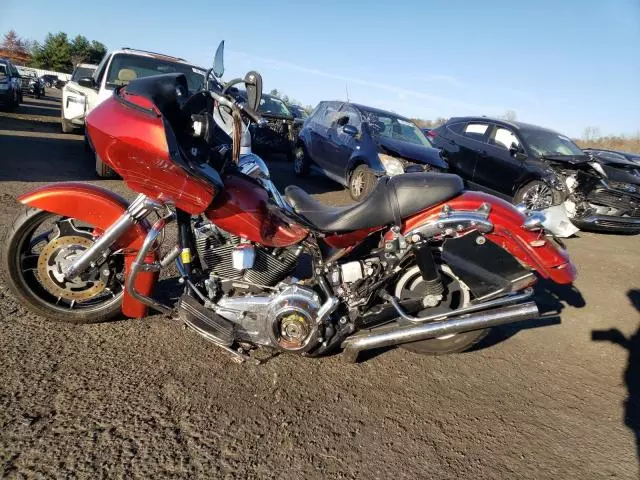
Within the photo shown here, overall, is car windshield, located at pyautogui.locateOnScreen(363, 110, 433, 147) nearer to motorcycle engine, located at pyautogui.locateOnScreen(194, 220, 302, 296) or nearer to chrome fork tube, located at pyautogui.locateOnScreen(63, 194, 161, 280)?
motorcycle engine, located at pyautogui.locateOnScreen(194, 220, 302, 296)

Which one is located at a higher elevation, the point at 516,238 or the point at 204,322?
the point at 516,238

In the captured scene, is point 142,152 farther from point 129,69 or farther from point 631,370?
point 129,69

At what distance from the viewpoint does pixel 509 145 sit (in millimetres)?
8594

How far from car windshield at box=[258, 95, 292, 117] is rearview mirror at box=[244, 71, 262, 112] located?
A: 10493mm

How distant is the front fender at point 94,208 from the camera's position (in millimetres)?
2715

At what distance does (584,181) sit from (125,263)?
8.27 metres

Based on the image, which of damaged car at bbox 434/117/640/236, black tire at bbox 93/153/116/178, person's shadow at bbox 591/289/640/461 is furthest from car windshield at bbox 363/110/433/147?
person's shadow at bbox 591/289/640/461

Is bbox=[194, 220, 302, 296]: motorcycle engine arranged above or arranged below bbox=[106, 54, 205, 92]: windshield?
below

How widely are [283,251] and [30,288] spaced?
1.77 m

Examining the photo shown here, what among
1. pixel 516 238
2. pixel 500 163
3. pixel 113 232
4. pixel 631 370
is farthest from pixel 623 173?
pixel 113 232

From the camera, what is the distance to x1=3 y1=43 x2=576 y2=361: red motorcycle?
8.71ft

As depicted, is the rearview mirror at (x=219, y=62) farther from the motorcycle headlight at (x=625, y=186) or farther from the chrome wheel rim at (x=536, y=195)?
the motorcycle headlight at (x=625, y=186)

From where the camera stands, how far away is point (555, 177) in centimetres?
786

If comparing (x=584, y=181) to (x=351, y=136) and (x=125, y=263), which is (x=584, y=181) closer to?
(x=351, y=136)
